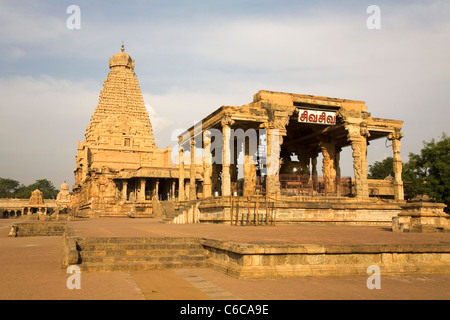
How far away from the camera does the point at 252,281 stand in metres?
7.59

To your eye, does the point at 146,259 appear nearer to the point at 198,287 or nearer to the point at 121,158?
the point at 198,287

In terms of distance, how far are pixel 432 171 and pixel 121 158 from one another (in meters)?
47.5

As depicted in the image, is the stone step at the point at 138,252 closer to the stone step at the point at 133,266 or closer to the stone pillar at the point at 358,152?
the stone step at the point at 133,266

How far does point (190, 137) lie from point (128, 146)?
42.9 m

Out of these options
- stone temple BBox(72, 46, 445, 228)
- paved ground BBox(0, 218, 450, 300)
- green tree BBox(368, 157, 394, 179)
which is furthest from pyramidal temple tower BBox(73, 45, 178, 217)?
green tree BBox(368, 157, 394, 179)

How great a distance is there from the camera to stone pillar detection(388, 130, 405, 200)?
94.3 feet

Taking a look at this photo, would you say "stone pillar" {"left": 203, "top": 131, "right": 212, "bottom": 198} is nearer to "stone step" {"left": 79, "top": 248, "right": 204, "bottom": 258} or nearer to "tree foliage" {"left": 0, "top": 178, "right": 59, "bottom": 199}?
"stone step" {"left": 79, "top": 248, "right": 204, "bottom": 258}

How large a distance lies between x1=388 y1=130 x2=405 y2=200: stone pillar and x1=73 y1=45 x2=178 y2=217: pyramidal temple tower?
2721 centimetres

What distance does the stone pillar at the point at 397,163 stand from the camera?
28730mm

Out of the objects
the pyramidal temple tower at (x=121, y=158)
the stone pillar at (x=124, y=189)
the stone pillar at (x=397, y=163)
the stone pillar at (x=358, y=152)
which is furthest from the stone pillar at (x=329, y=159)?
the stone pillar at (x=124, y=189)

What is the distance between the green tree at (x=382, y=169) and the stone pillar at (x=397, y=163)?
64.3 m

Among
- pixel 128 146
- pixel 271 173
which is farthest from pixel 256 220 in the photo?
pixel 128 146

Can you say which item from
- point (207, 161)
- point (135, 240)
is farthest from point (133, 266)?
point (207, 161)

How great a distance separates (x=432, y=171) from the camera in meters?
44.9
